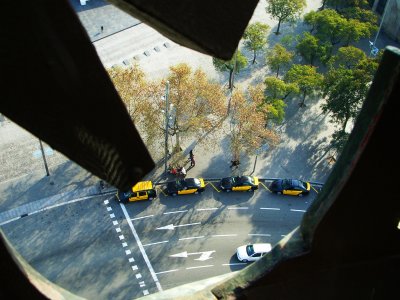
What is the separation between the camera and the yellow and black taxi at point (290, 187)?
3055 cm

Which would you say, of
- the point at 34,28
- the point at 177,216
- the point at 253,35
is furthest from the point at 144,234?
the point at 34,28

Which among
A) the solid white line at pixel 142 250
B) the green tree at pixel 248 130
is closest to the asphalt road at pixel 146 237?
the solid white line at pixel 142 250

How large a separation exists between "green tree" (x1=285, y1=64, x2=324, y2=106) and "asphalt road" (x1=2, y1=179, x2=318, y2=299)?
7322mm

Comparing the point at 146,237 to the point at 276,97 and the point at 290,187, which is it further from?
the point at 276,97

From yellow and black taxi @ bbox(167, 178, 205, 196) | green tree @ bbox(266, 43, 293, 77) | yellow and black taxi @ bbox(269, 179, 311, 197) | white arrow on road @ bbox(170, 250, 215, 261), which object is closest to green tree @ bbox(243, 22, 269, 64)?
green tree @ bbox(266, 43, 293, 77)

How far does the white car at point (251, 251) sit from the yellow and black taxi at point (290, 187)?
13.8ft

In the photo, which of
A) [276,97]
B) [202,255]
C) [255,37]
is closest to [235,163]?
[276,97]

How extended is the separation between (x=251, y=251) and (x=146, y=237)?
5532mm

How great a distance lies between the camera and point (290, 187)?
30.5m

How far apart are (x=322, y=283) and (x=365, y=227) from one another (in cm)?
75

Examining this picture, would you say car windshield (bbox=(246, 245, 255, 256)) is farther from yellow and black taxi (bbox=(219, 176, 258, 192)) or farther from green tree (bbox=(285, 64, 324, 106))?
green tree (bbox=(285, 64, 324, 106))

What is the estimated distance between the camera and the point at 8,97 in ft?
12.5

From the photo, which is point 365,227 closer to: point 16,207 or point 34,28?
point 34,28

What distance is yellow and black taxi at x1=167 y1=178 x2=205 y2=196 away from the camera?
30172 mm
